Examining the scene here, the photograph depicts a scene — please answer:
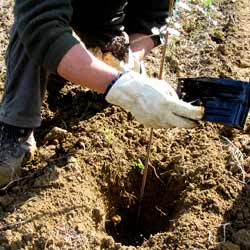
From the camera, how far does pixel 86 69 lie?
200 cm

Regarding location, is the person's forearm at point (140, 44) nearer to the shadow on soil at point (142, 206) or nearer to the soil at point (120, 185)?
the soil at point (120, 185)

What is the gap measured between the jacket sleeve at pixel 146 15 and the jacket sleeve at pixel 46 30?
831 millimetres

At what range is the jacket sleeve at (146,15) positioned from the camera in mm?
2866

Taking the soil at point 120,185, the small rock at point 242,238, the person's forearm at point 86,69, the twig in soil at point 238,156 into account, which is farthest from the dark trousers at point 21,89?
the small rock at point 242,238

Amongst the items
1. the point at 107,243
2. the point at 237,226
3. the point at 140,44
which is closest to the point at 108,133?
the point at 140,44

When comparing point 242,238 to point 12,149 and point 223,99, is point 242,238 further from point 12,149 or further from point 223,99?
point 12,149

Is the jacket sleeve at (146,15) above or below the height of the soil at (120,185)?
above

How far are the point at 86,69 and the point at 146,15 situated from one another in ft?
3.27

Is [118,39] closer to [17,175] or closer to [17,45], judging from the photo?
[17,45]

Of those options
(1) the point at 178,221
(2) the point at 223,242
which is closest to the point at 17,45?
(1) the point at 178,221

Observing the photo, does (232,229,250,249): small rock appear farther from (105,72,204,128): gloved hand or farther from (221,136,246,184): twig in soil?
(105,72,204,128): gloved hand

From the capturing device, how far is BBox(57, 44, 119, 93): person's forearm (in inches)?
78.6

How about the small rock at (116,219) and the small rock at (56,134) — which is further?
the small rock at (56,134)

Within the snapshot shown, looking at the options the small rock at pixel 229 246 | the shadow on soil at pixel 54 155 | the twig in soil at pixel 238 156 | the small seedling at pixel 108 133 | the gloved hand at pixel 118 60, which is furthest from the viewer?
the gloved hand at pixel 118 60
